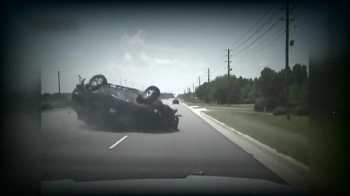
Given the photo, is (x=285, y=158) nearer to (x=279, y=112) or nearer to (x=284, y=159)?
(x=284, y=159)

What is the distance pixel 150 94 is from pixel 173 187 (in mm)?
8367

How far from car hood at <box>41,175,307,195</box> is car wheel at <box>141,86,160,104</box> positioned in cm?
704

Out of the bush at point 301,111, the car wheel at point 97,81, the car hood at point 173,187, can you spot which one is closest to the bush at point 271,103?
the bush at point 301,111

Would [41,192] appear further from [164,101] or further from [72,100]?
[164,101]

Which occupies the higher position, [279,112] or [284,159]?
[279,112]

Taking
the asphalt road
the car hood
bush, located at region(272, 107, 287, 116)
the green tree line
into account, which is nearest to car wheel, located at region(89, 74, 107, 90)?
the asphalt road

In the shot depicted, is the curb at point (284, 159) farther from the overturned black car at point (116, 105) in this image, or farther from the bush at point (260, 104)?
the bush at point (260, 104)

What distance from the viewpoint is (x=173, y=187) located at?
6531mm

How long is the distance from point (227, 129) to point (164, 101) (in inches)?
169

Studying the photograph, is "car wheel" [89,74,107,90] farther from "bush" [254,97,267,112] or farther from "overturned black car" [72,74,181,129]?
"bush" [254,97,267,112]

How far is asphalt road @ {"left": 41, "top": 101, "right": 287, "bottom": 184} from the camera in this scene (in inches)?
321

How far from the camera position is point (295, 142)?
1293 centimetres

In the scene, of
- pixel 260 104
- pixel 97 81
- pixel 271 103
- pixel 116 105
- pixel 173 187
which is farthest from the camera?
pixel 260 104

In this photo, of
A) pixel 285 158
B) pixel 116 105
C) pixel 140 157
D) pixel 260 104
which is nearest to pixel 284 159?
pixel 285 158
